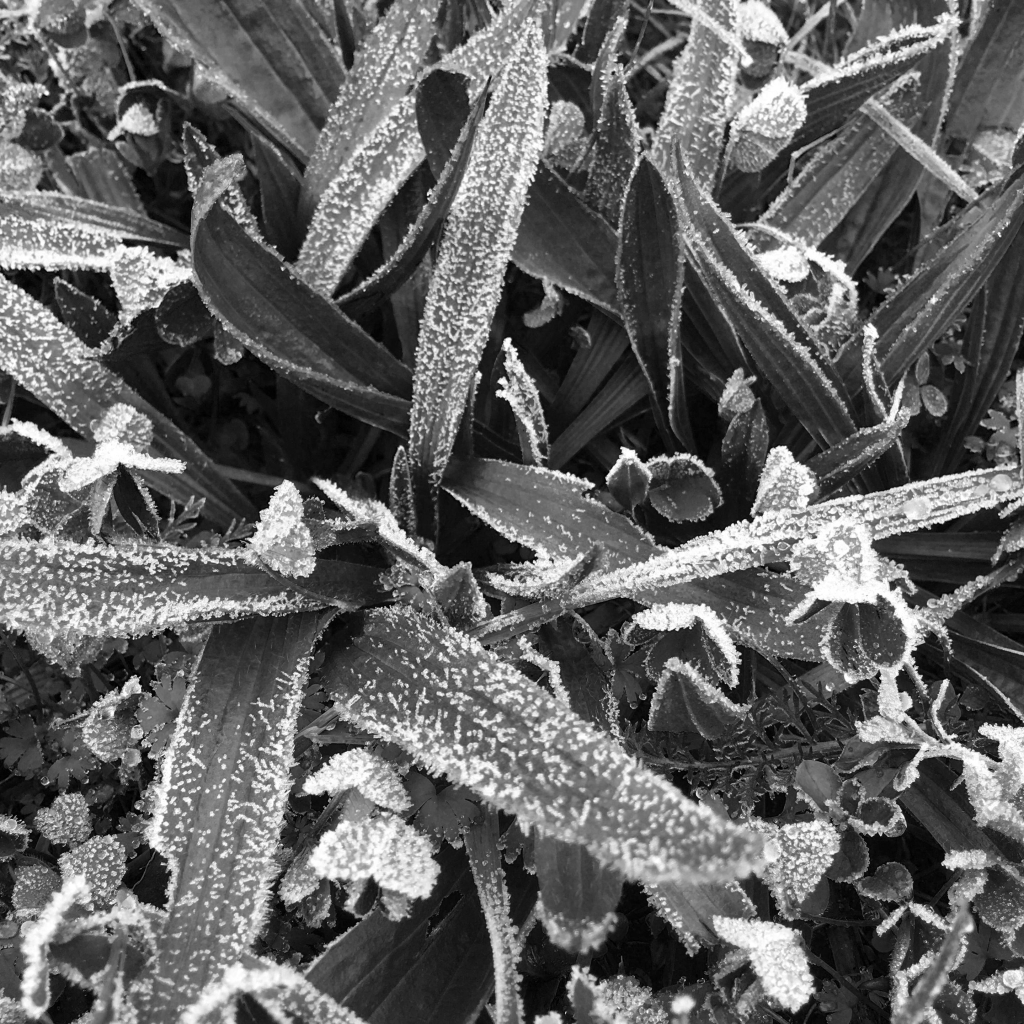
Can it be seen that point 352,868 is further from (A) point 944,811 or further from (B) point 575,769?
(A) point 944,811

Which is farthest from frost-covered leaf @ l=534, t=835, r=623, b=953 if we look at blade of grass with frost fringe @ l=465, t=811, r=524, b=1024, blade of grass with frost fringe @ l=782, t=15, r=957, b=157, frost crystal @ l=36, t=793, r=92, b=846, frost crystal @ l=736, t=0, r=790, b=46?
frost crystal @ l=736, t=0, r=790, b=46

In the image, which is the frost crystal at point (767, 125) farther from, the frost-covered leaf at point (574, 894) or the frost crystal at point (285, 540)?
the frost-covered leaf at point (574, 894)

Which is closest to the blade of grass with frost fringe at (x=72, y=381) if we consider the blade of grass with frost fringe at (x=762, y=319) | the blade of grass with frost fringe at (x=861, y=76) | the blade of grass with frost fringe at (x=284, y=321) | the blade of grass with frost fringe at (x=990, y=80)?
the blade of grass with frost fringe at (x=284, y=321)

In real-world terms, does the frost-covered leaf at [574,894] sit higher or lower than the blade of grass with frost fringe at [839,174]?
lower

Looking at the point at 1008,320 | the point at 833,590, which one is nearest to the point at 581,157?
the point at 1008,320

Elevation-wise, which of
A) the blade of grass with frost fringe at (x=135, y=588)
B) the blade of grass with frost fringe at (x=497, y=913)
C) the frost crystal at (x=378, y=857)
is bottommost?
the blade of grass with frost fringe at (x=497, y=913)

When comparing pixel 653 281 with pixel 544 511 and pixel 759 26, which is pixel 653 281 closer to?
pixel 544 511

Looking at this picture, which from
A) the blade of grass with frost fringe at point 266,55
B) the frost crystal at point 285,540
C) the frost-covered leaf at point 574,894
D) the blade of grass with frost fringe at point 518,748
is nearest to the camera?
the blade of grass with frost fringe at point 518,748

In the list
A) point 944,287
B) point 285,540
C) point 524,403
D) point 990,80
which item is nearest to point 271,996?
point 285,540
